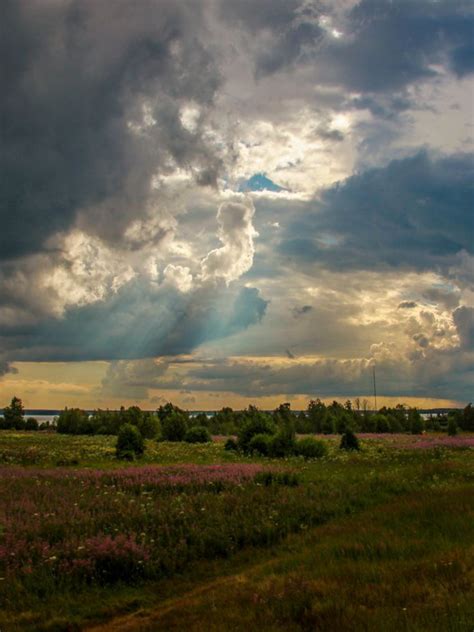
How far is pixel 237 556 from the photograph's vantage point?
13141 mm

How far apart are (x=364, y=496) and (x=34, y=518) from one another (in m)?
11.4

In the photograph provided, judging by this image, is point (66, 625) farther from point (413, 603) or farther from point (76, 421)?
point (76, 421)

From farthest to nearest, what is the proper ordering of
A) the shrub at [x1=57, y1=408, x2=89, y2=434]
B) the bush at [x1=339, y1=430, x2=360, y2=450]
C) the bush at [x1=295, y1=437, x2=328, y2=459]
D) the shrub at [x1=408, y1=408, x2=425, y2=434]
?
the shrub at [x1=408, y1=408, x2=425, y2=434], the shrub at [x1=57, y1=408, x2=89, y2=434], the bush at [x1=339, y1=430, x2=360, y2=450], the bush at [x1=295, y1=437, x2=328, y2=459]

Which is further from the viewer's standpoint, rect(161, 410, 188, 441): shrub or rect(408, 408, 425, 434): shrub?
rect(408, 408, 425, 434): shrub

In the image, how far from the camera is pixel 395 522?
14758mm

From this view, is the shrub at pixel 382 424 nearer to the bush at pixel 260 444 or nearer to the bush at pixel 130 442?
the bush at pixel 260 444

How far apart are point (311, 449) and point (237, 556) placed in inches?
935

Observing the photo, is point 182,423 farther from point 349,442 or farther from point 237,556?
point 237,556

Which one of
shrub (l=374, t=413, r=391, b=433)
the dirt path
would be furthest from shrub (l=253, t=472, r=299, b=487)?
shrub (l=374, t=413, r=391, b=433)

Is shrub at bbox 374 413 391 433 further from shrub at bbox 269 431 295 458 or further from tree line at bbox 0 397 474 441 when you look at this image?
shrub at bbox 269 431 295 458

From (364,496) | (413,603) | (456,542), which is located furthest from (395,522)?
(413,603)

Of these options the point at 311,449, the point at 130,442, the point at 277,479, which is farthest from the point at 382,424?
the point at 277,479

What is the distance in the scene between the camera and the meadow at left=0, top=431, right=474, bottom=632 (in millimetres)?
8875

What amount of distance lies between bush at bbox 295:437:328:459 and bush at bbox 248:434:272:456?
2.34 metres
